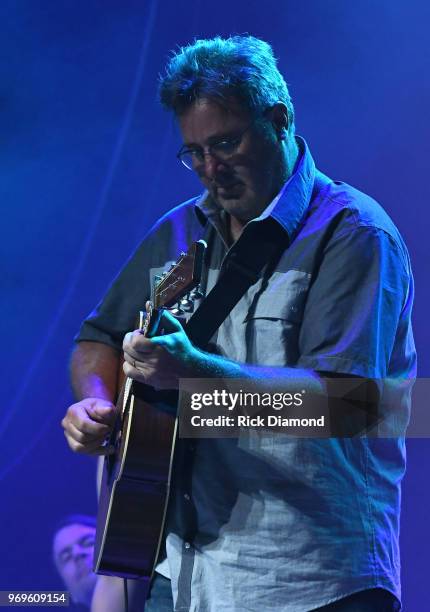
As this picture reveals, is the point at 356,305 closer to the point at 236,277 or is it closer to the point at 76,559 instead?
the point at 236,277

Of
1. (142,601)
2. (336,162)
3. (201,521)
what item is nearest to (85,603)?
(142,601)

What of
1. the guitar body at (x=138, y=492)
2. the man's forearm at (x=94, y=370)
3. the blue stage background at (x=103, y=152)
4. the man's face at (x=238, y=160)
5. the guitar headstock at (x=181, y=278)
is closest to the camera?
the guitar headstock at (x=181, y=278)

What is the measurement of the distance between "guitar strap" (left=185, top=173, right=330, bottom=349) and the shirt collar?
18 millimetres

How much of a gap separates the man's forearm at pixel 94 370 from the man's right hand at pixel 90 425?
0.13 metres

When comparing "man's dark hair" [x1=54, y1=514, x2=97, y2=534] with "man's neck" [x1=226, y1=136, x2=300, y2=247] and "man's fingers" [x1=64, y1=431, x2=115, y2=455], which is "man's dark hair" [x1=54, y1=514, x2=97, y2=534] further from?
"man's neck" [x1=226, y1=136, x2=300, y2=247]

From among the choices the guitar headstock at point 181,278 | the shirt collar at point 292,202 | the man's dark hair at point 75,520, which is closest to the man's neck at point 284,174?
the shirt collar at point 292,202

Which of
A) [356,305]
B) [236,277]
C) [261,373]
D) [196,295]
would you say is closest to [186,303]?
[196,295]

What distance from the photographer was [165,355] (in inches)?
65.9

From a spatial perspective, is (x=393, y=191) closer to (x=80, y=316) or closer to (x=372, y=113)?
(x=372, y=113)

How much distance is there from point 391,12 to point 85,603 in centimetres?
213

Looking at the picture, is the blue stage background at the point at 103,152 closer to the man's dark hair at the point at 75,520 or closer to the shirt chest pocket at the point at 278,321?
the man's dark hair at the point at 75,520

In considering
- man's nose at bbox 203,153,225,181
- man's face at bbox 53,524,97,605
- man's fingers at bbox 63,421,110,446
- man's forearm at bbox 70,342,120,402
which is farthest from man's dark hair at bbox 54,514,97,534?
man's nose at bbox 203,153,225,181

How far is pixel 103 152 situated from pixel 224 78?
100cm

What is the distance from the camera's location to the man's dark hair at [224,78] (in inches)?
79.2
